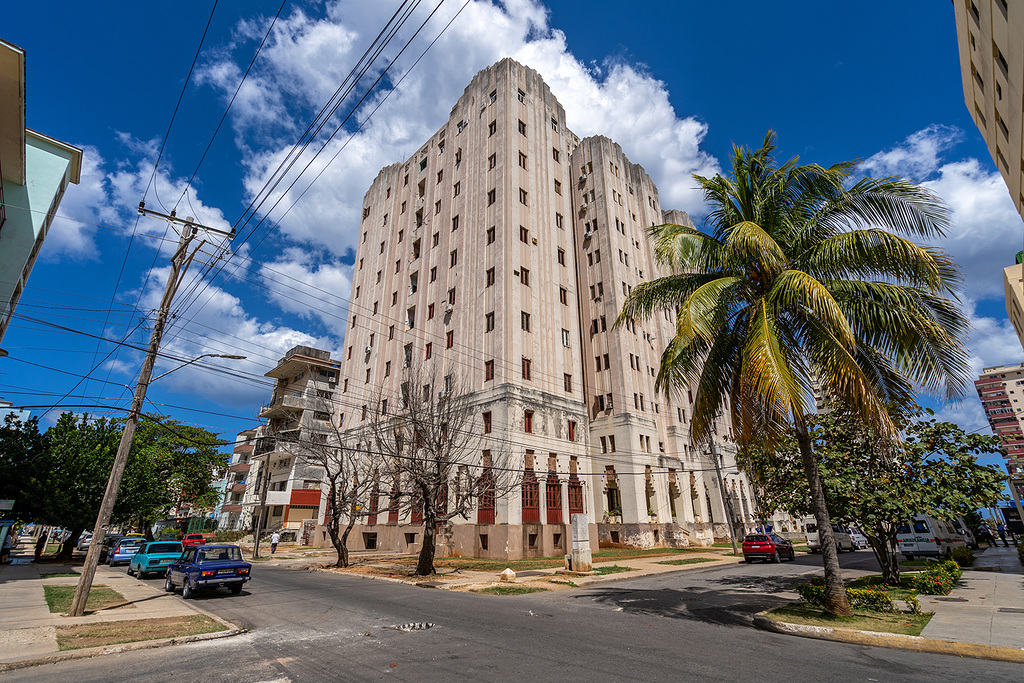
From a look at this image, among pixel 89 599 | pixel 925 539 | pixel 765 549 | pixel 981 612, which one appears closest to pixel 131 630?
pixel 89 599

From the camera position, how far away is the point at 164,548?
2333 cm

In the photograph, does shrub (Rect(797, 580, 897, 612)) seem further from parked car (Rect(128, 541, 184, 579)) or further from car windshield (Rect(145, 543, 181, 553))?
car windshield (Rect(145, 543, 181, 553))

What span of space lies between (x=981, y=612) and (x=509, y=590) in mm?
12479

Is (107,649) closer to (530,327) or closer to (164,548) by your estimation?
(164,548)

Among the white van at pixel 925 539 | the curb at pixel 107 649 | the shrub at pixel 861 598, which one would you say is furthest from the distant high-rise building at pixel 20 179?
the white van at pixel 925 539

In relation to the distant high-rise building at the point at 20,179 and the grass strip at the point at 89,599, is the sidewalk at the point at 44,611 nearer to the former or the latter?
the grass strip at the point at 89,599

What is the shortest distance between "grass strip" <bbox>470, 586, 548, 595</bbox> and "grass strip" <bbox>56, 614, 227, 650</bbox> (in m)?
8.48

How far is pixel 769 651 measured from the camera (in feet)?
25.8

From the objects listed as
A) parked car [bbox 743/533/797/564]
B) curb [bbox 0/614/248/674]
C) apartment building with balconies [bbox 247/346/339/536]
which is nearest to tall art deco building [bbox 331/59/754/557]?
parked car [bbox 743/533/797/564]

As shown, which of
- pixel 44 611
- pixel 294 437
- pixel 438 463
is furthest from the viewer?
pixel 294 437

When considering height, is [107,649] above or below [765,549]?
below

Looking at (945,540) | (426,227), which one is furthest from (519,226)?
(945,540)

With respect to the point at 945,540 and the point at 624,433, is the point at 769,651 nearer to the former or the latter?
the point at 945,540

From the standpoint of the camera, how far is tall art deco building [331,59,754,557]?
107 ft
